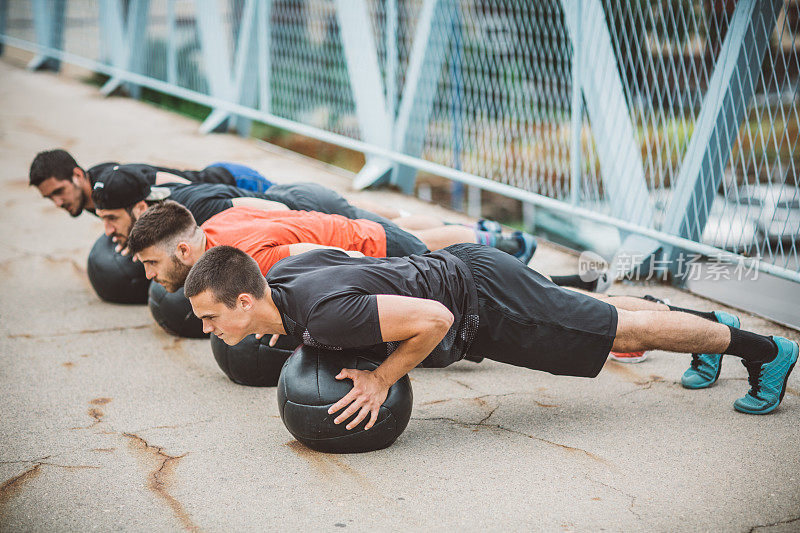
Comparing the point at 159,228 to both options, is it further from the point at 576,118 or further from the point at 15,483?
the point at 576,118

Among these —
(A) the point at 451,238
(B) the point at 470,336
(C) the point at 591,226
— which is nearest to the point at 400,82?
(C) the point at 591,226

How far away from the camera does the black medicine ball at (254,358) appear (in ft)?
12.5

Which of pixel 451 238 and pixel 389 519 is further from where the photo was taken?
pixel 451 238

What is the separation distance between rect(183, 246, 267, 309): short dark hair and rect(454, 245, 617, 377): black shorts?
0.99 m

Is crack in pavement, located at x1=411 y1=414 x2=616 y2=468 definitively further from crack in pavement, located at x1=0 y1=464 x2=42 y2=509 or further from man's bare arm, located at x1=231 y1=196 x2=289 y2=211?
crack in pavement, located at x1=0 y1=464 x2=42 y2=509

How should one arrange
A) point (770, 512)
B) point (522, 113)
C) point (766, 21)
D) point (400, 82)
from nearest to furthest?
point (770, 512), point (766, 21), point (522, 113), point (400, 82)

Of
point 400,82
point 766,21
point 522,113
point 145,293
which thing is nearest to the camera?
point 766,21

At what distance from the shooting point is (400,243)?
4297mm

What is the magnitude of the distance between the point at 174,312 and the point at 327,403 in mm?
1704

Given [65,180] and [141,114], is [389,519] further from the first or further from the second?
[141,114]

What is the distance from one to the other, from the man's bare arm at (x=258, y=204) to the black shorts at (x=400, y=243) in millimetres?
601

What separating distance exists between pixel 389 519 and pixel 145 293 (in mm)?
2952

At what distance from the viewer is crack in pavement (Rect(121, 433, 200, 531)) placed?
288 centimetres

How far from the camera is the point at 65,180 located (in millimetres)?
4965
